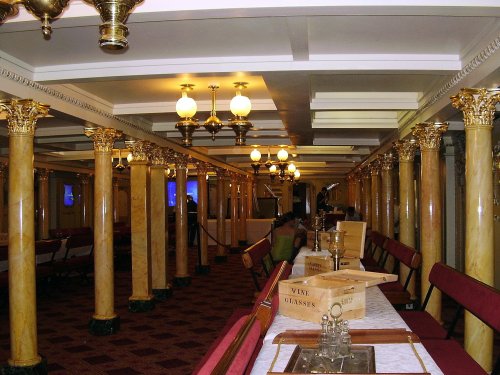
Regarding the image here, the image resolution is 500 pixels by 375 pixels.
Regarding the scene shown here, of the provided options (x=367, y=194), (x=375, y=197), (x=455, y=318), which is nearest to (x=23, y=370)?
(x=455, y=318)

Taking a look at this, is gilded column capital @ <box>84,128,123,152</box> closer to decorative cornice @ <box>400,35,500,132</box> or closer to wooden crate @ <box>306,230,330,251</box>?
wooden crate @ <box>306,230,330,251</box>

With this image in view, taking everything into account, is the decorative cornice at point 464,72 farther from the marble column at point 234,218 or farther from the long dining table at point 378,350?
the marble column at point 234,218

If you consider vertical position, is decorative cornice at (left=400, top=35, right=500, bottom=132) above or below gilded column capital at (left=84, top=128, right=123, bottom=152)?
above

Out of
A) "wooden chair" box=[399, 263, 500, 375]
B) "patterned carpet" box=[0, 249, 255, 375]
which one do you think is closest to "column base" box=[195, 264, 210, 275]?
"patterned carpet" box=[0, 249, 255, 375]

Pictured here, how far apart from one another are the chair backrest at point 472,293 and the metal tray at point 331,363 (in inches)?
55.2

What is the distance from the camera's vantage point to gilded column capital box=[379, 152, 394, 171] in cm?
1208

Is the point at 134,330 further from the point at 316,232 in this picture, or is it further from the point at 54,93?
the point at 54,93

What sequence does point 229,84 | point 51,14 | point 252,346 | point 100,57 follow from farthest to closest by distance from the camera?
point 229,84 < point 100,57 < point 252,346 < point 51,14

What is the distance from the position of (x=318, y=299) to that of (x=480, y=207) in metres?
3.12

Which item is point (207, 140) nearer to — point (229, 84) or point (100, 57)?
point (229, 84)

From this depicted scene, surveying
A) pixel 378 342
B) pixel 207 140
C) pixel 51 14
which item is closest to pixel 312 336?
pixel 378 342

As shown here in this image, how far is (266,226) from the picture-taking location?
74.4 feet

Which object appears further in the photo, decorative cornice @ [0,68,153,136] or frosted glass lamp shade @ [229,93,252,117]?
frosted glass lamp shade @ [229,93,252,117]

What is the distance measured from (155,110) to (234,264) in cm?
866
